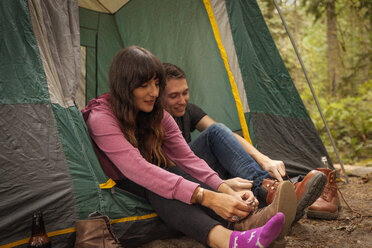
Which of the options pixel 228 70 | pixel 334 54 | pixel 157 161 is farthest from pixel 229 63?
pixel 334 54

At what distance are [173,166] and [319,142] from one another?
66.2 inches

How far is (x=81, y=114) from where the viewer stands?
1661 mm

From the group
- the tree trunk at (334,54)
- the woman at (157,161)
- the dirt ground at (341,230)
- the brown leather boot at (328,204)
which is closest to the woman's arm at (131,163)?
the woman at (157,161)

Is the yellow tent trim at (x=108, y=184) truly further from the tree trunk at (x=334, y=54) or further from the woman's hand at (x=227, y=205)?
the tree trunk at (x=334, y=54)

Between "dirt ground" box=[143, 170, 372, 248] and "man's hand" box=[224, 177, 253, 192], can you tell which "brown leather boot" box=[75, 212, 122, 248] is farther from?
"man's hand" box=[224, 177, 253, 192]

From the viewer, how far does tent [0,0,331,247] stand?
4.57 ft

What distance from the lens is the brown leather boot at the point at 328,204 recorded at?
1.97 meters

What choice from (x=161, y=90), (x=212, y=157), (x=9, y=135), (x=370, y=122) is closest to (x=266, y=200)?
(x=212, y=157)

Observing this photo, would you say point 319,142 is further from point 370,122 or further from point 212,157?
point 370,122

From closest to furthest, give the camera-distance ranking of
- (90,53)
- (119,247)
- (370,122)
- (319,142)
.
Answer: (119,247), (319,142), (90,53), (370,122)

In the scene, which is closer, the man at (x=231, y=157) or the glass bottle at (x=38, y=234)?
the glass bottle at (x=38, y=234)

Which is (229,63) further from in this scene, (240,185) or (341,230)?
(341,230)

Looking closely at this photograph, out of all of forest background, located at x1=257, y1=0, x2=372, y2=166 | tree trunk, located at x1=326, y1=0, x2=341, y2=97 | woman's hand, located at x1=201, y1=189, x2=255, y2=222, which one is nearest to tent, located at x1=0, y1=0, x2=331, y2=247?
woman's hand, located at x1=201, y1=189, x2=255, y2=222

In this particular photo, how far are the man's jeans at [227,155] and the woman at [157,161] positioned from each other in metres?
0.26
